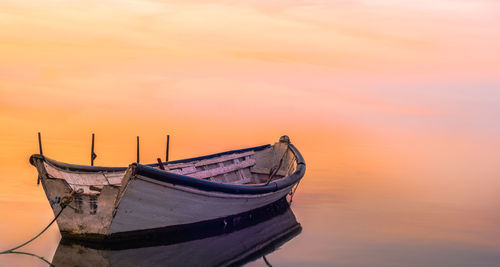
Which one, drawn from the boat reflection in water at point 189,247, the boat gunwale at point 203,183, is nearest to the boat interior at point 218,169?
the boat gunwale at point 203,183

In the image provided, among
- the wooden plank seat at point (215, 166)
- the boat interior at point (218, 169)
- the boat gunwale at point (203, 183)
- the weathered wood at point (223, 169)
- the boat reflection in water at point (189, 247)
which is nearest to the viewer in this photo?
the boat reflection in water at point (189, 247)

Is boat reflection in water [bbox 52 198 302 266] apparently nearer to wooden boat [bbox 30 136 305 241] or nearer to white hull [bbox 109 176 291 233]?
wooden boat [bbox 30 136 305 241]

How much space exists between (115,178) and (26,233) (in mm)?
2663

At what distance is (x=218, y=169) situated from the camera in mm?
22172

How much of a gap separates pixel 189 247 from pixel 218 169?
6272 millimetres

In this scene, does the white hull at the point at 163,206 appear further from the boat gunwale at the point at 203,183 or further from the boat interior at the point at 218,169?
the boat interior at the point at 218,169

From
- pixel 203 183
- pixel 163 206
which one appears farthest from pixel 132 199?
pixel 203 183

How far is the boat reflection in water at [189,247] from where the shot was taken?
Result: 1488cm

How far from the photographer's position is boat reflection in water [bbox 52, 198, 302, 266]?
14.9 m

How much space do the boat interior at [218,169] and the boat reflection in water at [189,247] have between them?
58.1 inches

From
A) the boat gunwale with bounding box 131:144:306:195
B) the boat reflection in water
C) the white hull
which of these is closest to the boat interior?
the boat gunwale with bounding box 131:144:306:195

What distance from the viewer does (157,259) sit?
1498 centimetres

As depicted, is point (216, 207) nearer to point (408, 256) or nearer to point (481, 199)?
point (408, 256)

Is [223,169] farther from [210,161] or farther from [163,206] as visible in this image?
[163,206]
